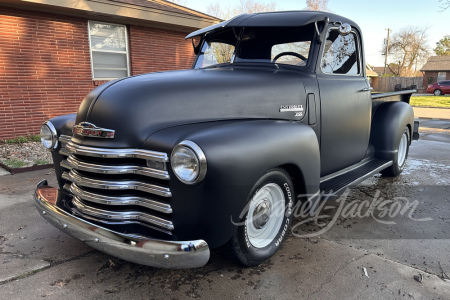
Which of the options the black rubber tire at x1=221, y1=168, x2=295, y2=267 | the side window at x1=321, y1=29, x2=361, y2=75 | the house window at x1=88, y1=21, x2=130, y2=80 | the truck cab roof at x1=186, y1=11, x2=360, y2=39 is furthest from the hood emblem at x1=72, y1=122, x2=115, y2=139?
the house window at x1=88, y1=21, x2=130, y2=80

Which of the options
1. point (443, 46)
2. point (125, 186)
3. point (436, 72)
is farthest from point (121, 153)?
point (443, 46)

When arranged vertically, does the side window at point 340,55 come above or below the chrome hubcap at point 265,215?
above

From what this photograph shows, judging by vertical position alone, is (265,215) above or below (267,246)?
above

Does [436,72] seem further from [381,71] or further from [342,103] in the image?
[342,103]

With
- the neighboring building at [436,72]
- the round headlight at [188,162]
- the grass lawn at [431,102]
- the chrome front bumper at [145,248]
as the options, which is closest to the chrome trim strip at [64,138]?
the chrome front bumper at [145,248]

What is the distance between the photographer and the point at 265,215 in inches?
102

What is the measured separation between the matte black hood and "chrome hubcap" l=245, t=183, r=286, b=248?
24.4 inches

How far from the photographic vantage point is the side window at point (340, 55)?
3.43m

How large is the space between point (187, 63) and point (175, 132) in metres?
8.59

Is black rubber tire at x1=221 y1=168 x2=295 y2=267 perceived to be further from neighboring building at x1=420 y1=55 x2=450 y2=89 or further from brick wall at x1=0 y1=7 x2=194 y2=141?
neighboring building at x1=420 y1=55 x2=450 y2=89

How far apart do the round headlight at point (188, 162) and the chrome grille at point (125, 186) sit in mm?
79

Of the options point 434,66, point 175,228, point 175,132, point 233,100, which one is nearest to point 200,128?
point 175,132

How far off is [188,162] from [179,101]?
577 millimetres

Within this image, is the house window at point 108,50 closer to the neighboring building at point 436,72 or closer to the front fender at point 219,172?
the front fender at point 219,172
